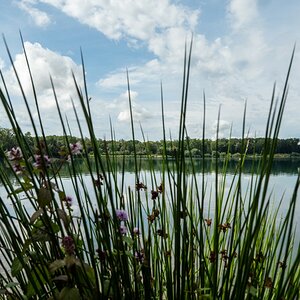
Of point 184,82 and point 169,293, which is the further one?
point 169,293

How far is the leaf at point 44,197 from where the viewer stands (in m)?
0.74

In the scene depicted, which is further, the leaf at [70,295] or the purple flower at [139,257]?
the purple flower at [139,257]

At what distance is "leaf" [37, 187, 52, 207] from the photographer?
0.74 metres

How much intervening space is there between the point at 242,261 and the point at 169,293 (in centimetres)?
28

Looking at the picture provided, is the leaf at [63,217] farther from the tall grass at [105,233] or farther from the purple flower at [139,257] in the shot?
the purple flower at [139,257]

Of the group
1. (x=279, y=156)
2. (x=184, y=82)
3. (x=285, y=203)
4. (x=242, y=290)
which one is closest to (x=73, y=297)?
(x=242, y=290)

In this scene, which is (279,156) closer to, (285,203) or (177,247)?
(285,203)

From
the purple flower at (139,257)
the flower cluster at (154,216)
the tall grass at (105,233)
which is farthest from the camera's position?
the flower cluster at (154,216)

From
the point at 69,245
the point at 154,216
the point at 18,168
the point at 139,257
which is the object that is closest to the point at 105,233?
the point at 69,245

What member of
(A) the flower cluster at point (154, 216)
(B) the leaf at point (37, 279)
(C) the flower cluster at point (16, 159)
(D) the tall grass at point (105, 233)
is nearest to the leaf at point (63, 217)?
(D) the tall grass at point (105, 233)

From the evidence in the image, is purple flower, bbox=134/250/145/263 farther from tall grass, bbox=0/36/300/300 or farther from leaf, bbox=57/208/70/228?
leaf, bbox=57/208/70/228

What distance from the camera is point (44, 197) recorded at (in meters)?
0.75

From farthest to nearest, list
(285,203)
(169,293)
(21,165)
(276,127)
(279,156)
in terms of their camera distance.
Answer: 1. (279,156)
2. (285,203)
3. (21,165)
4. (169,293)
5. (276,127)

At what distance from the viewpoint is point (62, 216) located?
0.78 m
